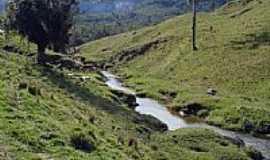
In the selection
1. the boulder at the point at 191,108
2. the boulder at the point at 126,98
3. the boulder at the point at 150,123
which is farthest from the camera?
the boulder at the point at 191,108

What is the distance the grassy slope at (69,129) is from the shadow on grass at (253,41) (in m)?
56.5

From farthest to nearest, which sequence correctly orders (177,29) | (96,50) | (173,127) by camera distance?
(96,50) → (177,29) → (173,127)

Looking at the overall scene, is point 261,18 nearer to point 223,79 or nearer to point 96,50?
point 223,79

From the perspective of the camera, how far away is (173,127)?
6406 centimetres

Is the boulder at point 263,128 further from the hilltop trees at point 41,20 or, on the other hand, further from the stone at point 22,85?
the stone at point 22,85

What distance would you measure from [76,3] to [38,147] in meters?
42.5

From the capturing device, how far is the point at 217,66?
10331 cm

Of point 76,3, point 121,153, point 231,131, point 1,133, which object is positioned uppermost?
point 76,3

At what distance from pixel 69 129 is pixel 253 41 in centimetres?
8190

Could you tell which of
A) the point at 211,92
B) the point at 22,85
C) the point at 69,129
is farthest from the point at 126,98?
the point at 69,129

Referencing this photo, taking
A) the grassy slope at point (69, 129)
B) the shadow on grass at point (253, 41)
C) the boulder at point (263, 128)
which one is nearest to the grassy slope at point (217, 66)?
the shadow on grass at point (253, 41)

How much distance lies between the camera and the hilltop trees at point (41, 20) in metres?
60.2

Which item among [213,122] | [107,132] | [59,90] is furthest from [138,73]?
[107,132]

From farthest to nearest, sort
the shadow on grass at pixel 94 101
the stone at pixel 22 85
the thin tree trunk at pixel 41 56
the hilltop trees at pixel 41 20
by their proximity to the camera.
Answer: the thin tree trunk at pixel 41 56
the hilltop trees at pixel 41 20
the shadow on grass at pixel 94 101
the stone at pixel 22 85
